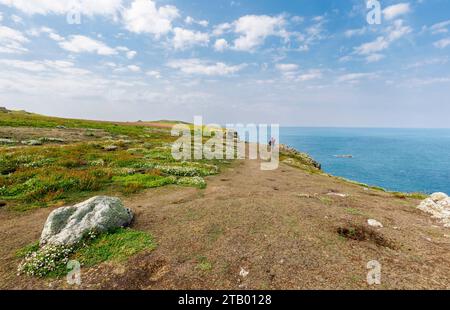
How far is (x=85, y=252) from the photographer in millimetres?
9234

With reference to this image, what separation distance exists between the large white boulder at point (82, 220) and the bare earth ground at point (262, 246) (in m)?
1.06

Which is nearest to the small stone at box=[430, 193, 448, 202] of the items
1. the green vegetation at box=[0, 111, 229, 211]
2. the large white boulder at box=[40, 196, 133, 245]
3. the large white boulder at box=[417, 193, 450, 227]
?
the large white boulder at box=[417, 193, 450, 227]

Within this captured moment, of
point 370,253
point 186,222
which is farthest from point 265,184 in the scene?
point 370,253

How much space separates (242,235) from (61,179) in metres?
15.7

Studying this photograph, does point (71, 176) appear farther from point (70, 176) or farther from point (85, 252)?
point (85, 252)

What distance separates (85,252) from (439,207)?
20.3 metres

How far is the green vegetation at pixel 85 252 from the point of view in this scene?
8359 mm

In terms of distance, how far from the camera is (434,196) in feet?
53.8

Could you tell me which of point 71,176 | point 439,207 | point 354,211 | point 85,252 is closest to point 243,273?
point 85,252

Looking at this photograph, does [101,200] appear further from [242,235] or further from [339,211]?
[339,211]

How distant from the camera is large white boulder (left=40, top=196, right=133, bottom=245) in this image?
983cm

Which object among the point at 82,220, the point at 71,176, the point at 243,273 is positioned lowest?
the point at 243,273

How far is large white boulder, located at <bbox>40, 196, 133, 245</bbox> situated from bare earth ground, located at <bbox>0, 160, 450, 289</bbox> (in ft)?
3.48
